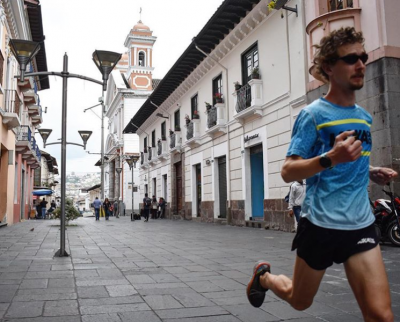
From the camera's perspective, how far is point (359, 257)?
2230mm

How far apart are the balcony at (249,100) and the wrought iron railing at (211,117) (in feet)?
7.53

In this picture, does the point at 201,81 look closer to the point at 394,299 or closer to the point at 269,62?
the point at 269,62

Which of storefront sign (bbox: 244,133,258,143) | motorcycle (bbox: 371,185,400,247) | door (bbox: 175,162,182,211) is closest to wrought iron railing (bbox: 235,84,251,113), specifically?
storefront sign (bbox: 244,133,258,143)

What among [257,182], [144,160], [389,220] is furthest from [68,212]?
[144,160]

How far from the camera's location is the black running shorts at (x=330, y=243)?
2254 mm

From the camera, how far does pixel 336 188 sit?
90.7 inches

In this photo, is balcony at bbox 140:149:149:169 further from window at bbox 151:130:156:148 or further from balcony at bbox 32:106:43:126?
balcony at bbox 32:106:43:126

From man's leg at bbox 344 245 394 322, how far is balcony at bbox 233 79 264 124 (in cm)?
1295

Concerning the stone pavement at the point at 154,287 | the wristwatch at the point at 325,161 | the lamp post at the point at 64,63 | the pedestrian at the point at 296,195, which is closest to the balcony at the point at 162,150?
the pedestrian at the point at 296,195

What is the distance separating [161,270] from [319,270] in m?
4.23

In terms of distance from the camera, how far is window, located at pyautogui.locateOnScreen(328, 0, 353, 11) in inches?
425

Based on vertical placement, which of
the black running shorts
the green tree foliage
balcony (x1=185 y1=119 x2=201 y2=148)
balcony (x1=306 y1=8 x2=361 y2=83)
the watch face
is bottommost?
the black running shorts

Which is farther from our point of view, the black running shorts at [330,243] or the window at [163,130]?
the window at [163,130]

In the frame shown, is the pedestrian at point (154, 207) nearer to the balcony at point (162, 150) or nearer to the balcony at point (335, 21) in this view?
the balcony at point (162, 150)
